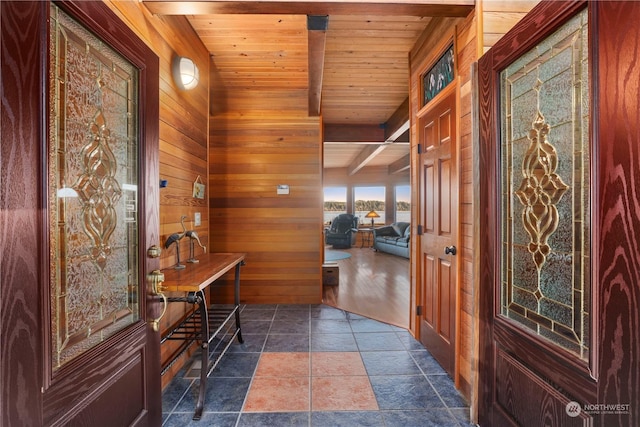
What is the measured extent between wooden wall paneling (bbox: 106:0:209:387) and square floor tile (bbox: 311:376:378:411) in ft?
3.70

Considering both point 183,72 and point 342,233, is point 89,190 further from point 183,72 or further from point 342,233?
point 342,233

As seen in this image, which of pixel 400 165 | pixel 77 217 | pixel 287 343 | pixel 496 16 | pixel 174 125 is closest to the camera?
pixel 77 217

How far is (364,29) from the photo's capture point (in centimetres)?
266

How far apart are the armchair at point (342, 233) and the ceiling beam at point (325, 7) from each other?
26.7 ft

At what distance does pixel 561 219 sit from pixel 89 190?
6.35 feet

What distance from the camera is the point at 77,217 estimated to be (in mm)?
1140

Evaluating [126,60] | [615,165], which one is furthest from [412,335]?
[126,60]

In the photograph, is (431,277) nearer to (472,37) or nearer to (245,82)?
(472,37)

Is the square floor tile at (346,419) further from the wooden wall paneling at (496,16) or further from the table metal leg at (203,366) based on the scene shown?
the wooden wall paneling at (496,16)

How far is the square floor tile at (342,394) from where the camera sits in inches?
76.5

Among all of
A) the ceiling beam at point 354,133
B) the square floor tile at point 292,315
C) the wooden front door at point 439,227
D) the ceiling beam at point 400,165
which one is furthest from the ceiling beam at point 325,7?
the ceiling beam at point 400,165

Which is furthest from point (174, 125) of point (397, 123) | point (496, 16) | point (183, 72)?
point (397, 123)

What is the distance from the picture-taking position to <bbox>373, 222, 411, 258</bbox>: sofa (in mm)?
7906

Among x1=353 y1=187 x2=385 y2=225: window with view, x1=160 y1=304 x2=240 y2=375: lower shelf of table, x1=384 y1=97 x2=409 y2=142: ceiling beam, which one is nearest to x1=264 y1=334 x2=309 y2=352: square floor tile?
x1=160 y1=304 x2=240 y2=375: lower shelf of table
